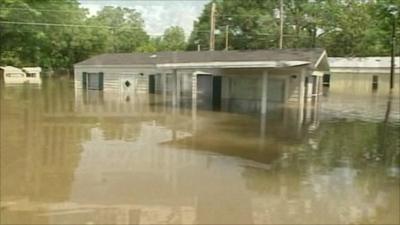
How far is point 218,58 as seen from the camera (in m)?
27.4

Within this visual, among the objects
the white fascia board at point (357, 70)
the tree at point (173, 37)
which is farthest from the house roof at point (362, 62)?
the tree at point (173, 37)

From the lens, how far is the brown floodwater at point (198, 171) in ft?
21.2

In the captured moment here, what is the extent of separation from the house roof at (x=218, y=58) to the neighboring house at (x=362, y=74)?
1713 centimetres

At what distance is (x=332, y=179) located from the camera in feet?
28.0

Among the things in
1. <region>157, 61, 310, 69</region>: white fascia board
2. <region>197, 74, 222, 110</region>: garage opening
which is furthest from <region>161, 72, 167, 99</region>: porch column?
<region>157, 61, 310, 69</region>: white fascia board

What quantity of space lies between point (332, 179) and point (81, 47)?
53430 mm

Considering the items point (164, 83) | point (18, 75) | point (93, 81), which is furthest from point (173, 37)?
point (164, 83)

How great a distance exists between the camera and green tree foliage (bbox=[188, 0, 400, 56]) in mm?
45688

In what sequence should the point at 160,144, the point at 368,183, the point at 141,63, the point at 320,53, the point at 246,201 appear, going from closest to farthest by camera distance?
1. the point at 246,201
2. the point at 368,183
3. the point at 160,144
4. the point at 320,53
5. the point at 141,63

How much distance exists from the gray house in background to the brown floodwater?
505 cm

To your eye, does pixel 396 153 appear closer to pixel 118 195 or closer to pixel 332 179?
pixel 332 179

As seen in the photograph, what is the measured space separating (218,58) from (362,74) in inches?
802

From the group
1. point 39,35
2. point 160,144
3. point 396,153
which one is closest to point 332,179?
→ point 396,153

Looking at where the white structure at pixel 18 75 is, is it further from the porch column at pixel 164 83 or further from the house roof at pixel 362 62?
the house roof at pixel 362 62
